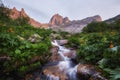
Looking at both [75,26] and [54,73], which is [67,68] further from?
[75,26]

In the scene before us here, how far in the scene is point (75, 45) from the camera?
13703 mm

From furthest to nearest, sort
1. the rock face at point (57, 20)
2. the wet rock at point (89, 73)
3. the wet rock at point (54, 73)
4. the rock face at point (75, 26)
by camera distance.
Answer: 1. the rock face at point (57, 20)
2. the rock face at point (75, 26)
3. the wet rock at point (54, 73)
4. the wet rock at point (89, 73)

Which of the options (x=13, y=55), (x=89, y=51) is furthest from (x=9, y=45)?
(x=89, y=51)

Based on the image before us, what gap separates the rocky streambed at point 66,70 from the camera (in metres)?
6.98

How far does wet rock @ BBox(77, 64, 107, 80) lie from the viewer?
633cm

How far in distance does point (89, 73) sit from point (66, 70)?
2355 mm

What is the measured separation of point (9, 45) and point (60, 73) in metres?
2.91

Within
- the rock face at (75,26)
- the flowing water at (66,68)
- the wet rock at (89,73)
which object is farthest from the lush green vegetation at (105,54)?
the rock face at (75,26)

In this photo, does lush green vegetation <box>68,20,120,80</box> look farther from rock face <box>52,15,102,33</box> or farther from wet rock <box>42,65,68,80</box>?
rock face <box>52,15,102,33</box>

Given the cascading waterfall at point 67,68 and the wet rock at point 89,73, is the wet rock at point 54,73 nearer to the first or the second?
the cascading waterfall at point 67,68

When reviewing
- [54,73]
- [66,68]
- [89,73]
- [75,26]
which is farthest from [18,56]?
[75,26]

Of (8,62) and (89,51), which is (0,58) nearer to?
(8,62)

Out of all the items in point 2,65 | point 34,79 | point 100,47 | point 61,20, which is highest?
point 61,20

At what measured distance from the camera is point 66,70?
9109mm
